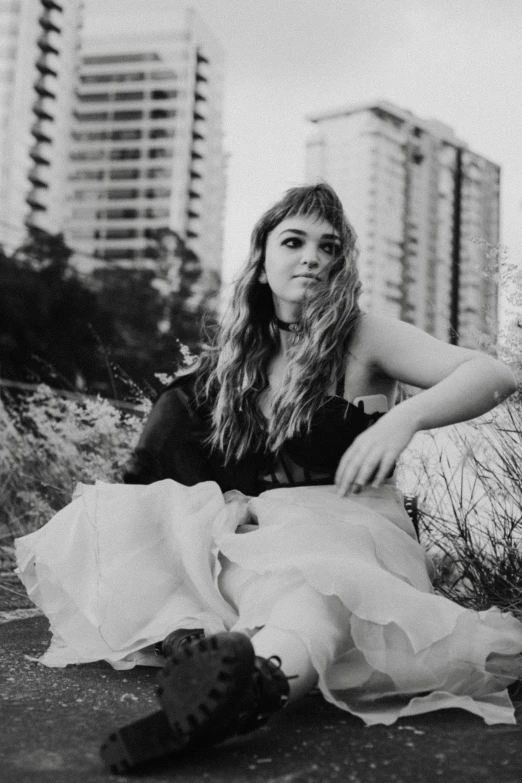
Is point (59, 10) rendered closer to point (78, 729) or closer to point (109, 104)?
point (109, 104)

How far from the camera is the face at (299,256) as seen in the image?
1.93 meters


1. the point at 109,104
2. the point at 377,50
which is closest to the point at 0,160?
the point at 109,104

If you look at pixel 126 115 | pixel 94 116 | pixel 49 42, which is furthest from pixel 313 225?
pixel 94 116

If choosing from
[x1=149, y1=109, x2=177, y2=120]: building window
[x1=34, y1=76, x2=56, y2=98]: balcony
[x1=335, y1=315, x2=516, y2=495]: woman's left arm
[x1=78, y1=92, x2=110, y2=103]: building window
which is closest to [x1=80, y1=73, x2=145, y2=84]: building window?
[x1=78, y1=92, x2=110, y2=103]: building window

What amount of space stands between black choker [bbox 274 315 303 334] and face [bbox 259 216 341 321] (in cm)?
1

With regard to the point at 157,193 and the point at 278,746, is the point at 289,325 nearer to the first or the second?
the point at 278,746

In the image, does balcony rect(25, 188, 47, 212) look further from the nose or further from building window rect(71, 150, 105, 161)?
the nose

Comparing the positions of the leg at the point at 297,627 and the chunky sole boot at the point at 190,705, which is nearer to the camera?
the chunky sole boot at the point at 190,705

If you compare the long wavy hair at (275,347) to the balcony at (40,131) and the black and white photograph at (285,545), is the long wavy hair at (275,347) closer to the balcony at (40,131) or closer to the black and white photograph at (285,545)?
the black and white photograph at (285,545)

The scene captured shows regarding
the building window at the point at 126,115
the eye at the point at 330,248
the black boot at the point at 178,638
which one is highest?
the building window at the point at 126,115

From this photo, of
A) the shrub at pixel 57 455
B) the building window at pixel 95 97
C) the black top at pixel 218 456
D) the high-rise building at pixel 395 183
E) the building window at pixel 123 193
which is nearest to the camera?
the black top at pixel 218 456

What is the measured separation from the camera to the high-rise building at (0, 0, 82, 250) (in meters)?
66.8

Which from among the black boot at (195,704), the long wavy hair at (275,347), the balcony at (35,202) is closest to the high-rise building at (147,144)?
the balcony at (35,202)

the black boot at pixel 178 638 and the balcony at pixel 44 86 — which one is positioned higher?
the balcony at pixel 44 86
